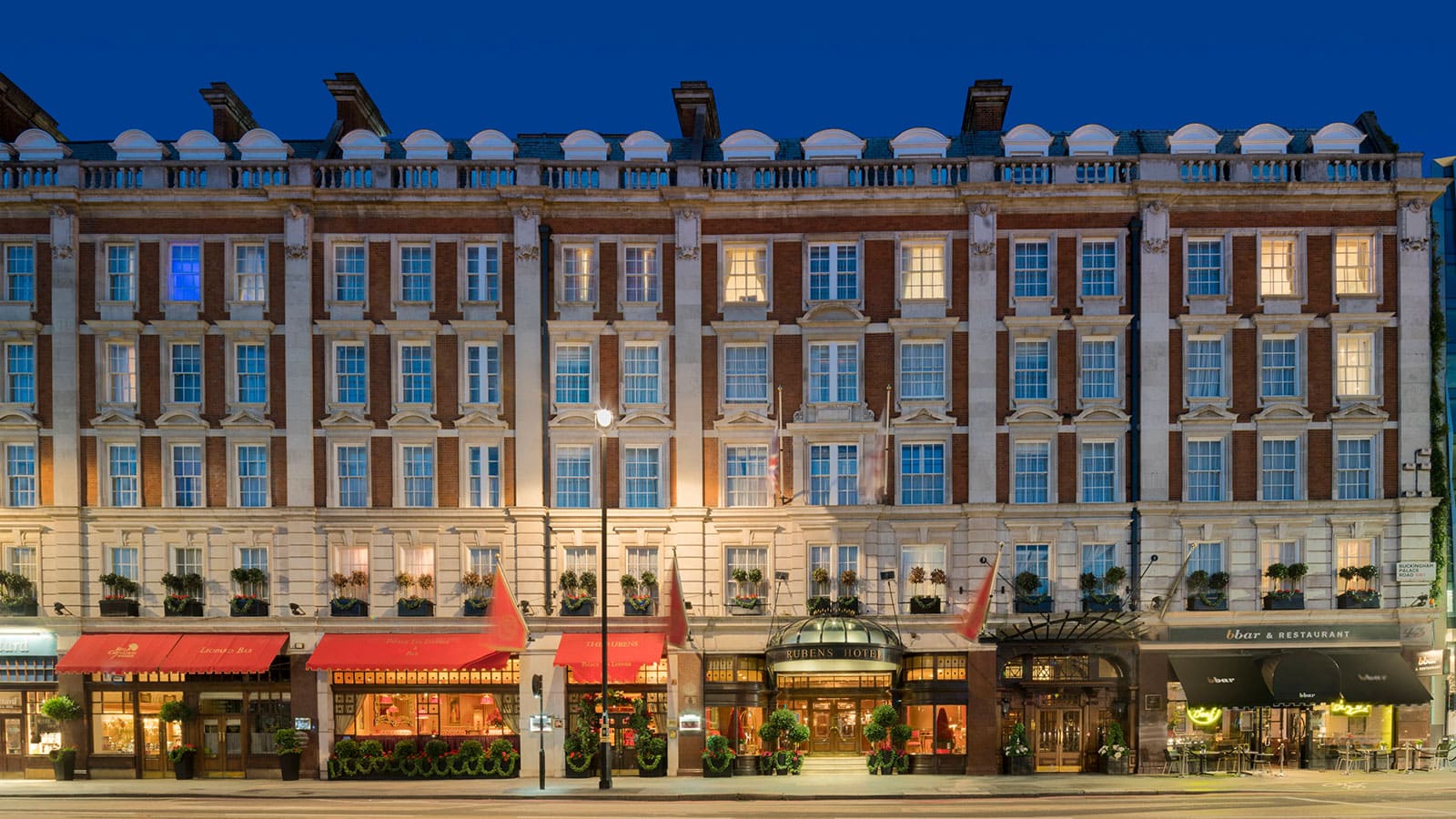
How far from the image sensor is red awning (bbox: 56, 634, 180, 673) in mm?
31844

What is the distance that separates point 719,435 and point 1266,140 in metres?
19.2

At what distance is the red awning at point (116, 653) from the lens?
3184cm

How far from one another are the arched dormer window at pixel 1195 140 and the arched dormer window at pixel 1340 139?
10.6ft

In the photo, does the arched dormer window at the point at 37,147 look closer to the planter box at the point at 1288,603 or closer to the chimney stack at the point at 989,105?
the chimney stack at the point at 989,105

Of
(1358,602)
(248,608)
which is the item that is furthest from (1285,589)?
(248,608)

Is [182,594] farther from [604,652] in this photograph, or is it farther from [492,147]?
[492,147]

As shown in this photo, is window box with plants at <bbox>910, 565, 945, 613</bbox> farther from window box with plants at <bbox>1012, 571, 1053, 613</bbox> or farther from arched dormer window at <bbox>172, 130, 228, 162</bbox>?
arched dormer window at <bbox>172, 130, 228, 162</bbox>

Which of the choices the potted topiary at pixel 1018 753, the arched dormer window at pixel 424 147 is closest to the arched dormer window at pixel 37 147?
the arched dormer window at pixel 424 147

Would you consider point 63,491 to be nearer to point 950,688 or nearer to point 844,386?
point 844,386

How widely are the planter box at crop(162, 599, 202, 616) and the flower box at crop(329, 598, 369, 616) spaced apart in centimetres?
409

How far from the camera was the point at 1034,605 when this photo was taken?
32.8 m

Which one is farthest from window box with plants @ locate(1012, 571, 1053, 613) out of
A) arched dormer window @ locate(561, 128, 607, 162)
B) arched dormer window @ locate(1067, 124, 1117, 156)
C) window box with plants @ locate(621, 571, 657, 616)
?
Result: arched dormer window @ locate(561, 128, 607, 162)

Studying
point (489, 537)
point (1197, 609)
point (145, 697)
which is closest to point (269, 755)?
point (145, 697)

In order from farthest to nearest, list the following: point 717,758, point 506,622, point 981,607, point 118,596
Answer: point 118,596 → point 717,758 → point 506,622 → point 981,607
